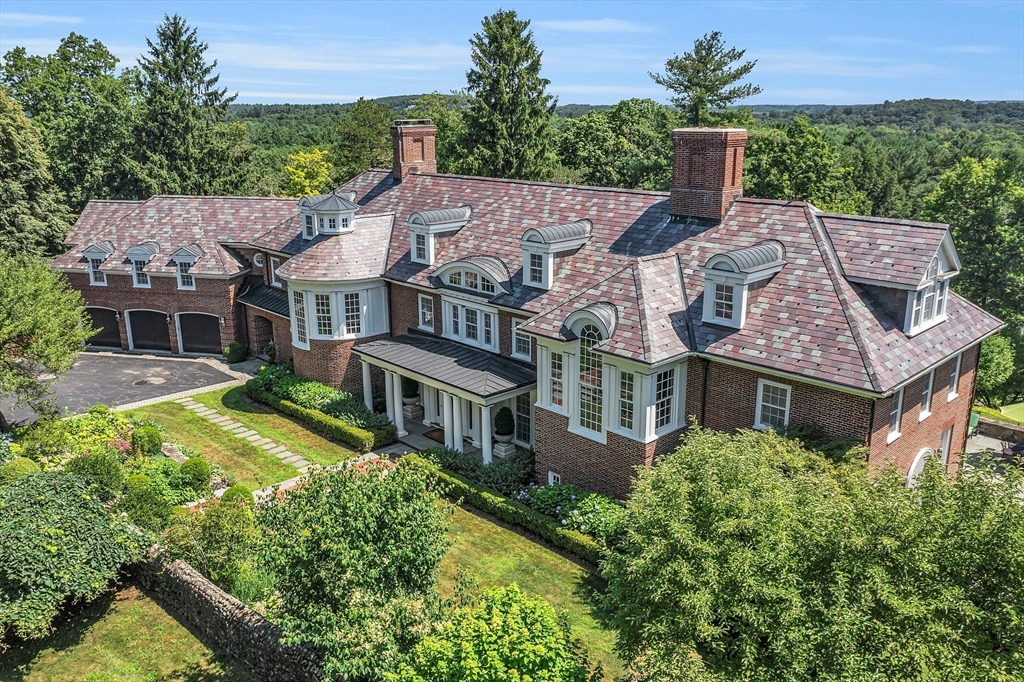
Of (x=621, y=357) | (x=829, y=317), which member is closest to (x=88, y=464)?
(x=621, y=357)

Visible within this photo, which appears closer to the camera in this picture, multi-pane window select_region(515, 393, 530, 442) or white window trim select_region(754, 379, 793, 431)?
white window trim select_region(754, 379, 793, 431)

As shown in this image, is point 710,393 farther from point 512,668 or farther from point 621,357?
point 512,668

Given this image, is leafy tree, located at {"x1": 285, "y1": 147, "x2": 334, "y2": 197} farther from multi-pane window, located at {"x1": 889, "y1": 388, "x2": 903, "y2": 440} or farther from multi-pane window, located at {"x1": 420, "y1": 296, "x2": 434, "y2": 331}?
multi-pane window, located at {"x1": 889, "y1": 388, "x2": 903, "y2": 440}

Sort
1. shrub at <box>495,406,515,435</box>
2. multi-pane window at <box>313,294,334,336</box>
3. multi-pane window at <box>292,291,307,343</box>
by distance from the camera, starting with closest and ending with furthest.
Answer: shrub at <box>495,406,515,435</box>
multi-pane window at <box>313,294,334,336</box>
multi-pane window at <box>292,291,307,343</box>

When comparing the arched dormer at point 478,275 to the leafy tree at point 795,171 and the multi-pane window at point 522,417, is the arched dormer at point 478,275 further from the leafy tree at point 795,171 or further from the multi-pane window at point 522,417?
the leafy tree at point 795,171

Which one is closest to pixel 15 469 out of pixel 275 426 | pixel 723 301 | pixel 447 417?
pixel 275 426

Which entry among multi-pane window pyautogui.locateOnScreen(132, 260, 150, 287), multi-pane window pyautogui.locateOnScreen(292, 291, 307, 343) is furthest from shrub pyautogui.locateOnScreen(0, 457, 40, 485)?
multi-pane window pyautogui.locateOnScreen(132, 260, 150, 287)

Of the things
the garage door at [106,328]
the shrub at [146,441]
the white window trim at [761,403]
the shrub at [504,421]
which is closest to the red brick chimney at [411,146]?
the shrub at [504,421]

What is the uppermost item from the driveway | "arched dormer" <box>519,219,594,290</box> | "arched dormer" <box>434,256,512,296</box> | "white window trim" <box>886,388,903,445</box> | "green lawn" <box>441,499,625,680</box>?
"arched dormer" <box>519,219,594,290</box>

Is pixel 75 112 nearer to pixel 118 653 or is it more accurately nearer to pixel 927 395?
pixel 118 653
